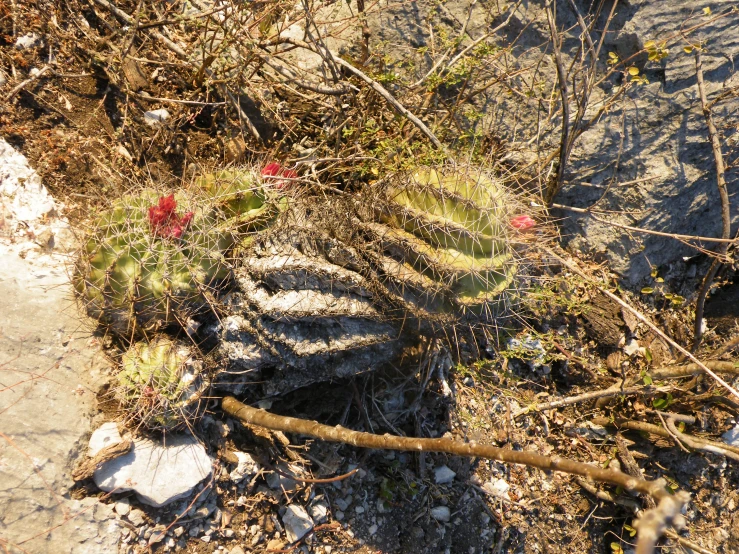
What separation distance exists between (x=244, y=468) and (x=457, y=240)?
5.14 ft

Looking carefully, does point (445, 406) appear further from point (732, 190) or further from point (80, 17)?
point (80, 17)

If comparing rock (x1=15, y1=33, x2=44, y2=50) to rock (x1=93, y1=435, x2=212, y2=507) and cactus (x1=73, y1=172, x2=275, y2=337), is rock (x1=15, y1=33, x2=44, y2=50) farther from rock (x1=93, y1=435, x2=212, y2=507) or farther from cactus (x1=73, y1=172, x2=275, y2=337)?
rock (x1=93, y1=435, x2=212, y2=507)

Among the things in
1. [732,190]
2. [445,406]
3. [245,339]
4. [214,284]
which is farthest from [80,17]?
[732,190]

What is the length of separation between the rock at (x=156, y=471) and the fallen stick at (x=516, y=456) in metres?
0.28

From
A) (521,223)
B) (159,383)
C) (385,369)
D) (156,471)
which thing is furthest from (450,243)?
(156,471)

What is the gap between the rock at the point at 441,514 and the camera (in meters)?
2.99

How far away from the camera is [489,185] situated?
228 cm

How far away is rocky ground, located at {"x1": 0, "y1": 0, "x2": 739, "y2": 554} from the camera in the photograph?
241cm

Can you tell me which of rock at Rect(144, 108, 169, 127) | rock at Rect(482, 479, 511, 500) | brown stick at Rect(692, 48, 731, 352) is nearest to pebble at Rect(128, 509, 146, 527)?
rock at Rect(482, 479, 511, 500)

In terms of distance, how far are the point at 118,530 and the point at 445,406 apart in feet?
6.06

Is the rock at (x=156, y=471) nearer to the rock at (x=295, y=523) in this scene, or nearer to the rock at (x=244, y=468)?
the rock at (x=244, y=468)

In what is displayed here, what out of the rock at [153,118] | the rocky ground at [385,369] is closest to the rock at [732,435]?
the rocky ground at [385,369]

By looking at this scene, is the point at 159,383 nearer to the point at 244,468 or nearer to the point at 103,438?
the point at 103,438

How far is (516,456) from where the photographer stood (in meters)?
1.77
